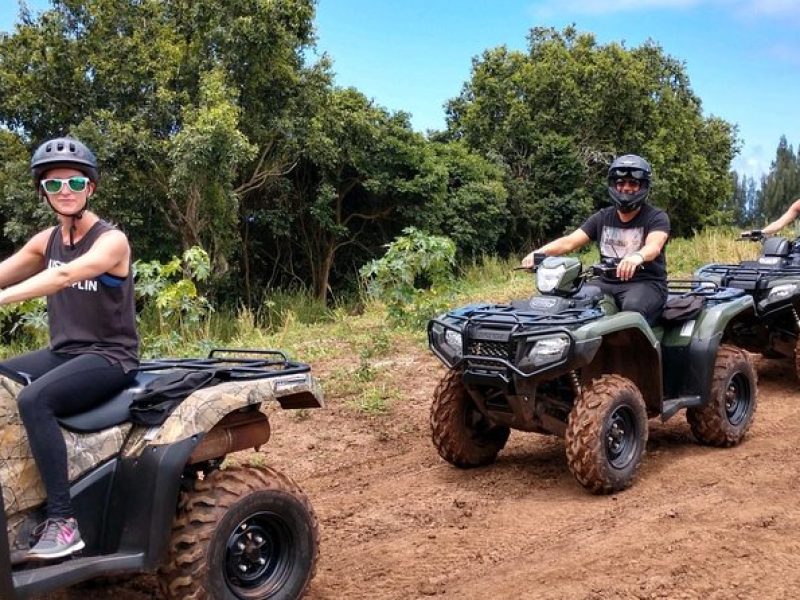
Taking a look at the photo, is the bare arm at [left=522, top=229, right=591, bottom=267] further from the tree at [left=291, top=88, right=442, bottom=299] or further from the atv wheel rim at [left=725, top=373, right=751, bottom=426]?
the tree at [left=291, top=88, right=442, bottom=299]

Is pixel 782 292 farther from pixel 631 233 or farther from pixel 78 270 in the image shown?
pixel 78 270

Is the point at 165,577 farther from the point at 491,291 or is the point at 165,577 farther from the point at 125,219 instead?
the point at 125,219

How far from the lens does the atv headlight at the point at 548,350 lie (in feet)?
Answer: 16.8

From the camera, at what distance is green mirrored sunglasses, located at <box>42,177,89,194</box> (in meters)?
3.62

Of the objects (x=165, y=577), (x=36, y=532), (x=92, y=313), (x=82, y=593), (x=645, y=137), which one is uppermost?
(x=645, y=137)

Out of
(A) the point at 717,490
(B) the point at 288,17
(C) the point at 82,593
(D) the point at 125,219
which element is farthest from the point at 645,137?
(C) the point at 82,593

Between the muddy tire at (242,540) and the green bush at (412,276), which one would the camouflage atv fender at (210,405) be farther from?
the green bush at (412,276)

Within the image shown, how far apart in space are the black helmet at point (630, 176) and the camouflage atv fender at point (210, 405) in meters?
3.04

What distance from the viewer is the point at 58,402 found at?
338cm

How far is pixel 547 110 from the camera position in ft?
107

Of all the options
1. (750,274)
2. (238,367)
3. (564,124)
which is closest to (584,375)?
(238,367)

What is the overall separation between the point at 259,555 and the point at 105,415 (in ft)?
3.05

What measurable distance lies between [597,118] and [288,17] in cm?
1712

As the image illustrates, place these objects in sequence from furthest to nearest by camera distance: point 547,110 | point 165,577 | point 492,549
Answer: point 547,110 → point 492,549 → point 165,577
